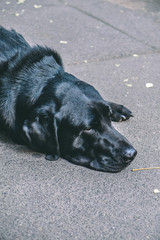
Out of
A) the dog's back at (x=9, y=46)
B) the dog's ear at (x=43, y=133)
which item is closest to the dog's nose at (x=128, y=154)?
the dog's ear at (x=43, y=133)

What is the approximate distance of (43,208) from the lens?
3.10 m

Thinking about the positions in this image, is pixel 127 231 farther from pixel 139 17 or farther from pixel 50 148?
pixel 139 17

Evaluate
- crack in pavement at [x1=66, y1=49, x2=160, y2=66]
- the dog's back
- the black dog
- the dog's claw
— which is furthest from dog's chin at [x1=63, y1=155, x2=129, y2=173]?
crack in pavement at [x1=66, y1=49, x2=160, y2=66]

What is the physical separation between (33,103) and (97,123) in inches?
24.3

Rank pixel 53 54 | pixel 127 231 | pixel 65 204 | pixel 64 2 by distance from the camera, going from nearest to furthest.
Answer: pixel 127 231 < pixel 65 204 < pixel 53 54 < pixel 64 2

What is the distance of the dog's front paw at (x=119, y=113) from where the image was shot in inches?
167

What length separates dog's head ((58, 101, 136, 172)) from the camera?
3.28m

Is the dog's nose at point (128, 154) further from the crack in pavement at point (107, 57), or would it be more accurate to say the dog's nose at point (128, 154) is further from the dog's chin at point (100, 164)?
the crack in pavement at point (107, 57)

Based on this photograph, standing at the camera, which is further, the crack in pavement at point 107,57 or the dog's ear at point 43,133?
the crack in pavement at point 107,57

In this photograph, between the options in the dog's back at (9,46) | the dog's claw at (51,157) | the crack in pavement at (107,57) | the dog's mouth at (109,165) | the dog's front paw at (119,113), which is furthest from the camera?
the crack in pavement at (107,57)

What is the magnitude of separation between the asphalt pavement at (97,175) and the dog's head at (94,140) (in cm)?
14

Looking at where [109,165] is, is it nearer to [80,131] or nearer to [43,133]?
[80,131]

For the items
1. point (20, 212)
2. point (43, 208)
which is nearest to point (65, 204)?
point (43, 208)

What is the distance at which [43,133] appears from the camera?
3.37 meters
